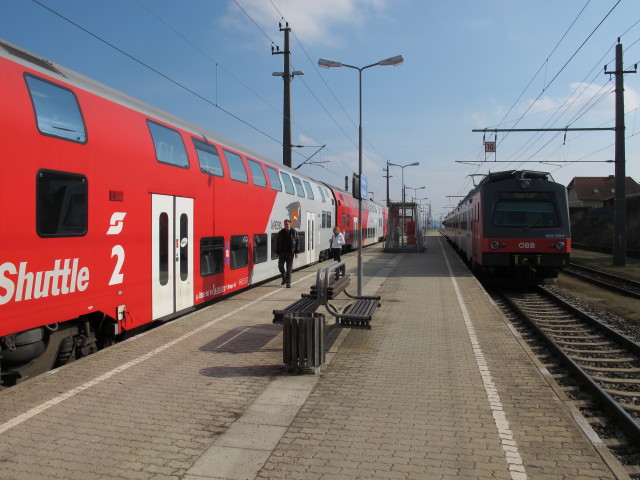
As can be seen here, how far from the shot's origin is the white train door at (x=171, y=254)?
7637mm

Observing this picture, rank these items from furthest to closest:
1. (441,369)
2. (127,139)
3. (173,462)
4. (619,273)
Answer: (619,273), (127,139), (441,369), (173,462)

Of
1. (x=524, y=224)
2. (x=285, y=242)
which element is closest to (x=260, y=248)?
(x=285, y=242)

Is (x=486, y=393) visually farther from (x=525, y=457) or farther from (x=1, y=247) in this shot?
(x=1, y=247)

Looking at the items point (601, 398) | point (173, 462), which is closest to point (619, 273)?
point (601, 398)

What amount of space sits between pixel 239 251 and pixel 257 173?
2.34m

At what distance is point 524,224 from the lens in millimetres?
13883

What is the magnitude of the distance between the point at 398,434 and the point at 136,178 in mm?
5043

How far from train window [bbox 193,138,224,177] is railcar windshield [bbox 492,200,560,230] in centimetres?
811

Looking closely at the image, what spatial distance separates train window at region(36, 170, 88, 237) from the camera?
517 centimetres

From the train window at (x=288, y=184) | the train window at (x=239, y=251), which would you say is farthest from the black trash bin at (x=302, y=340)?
the train window at (x=288, y=184)

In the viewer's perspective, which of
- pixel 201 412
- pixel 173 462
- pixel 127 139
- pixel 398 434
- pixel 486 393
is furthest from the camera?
pixel 127 139

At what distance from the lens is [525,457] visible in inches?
147

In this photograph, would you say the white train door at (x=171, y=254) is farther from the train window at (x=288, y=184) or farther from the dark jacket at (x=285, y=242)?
the train window at (x=288, y=184)

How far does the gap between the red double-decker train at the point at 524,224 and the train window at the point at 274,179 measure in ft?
19.5
